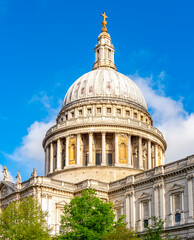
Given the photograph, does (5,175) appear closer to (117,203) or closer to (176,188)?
(117,203)

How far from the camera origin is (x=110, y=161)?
79.9 meters

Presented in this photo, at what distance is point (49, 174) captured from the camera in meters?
82.0

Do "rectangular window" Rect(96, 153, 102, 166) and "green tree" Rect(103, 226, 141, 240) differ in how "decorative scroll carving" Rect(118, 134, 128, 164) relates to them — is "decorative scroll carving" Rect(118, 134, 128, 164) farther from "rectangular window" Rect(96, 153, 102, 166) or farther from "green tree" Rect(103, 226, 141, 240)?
"green tree" Rect(103, 226, 141, 240)

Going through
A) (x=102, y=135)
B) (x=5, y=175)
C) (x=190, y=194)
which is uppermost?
(x=102, y=135)

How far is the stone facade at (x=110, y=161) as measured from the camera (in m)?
58.8

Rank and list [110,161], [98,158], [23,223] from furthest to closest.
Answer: [98,158]
[110,161]
[23,223]

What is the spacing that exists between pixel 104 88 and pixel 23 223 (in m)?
40.4

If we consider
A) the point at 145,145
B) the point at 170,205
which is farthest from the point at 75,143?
the point at 170,205

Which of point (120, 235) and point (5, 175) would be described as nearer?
point (120, 235)

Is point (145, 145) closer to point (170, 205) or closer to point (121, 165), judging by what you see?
point (121, 165)

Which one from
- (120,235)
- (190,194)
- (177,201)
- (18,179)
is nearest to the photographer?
(120,235)

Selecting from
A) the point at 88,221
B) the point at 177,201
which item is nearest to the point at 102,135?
the point at 177,201

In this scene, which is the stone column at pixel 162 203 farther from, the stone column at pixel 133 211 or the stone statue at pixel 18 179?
the stone statue at pixel 18 179

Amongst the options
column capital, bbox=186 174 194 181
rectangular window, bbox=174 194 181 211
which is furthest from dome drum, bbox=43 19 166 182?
column capital, bbox=186 174 194 181
